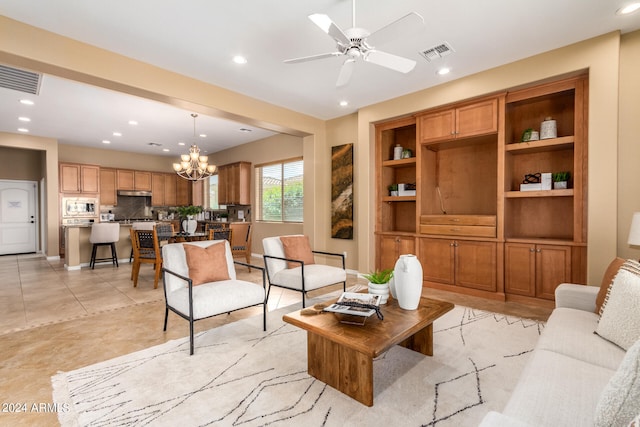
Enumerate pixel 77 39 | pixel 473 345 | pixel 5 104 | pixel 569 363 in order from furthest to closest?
pixel 5 104, pixel 77 39, pixel 473 345, pixel 569 363

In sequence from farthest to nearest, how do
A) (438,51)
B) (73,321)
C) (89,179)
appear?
(89,179) → (438,51) → (73,321)

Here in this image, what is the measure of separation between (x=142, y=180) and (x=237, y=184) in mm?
3464

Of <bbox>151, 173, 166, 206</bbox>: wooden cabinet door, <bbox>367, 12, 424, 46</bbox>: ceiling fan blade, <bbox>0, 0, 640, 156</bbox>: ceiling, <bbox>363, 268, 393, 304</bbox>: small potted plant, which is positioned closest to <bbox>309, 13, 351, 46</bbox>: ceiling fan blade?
<bbox>367, 12, 424, 46</bbox>: ceiling fan blade

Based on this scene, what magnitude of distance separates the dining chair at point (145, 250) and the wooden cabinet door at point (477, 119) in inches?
186

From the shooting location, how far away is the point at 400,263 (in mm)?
2426

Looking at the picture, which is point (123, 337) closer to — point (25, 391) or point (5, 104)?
point (25, 391)

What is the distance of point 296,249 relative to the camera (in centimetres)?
390

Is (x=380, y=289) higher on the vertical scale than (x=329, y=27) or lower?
lower

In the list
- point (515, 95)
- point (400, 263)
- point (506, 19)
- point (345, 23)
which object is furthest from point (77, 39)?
point (515, 95)

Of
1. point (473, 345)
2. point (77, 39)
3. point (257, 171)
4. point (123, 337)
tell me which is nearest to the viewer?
point (473, 345)

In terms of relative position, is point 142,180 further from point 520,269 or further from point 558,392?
point 558,392

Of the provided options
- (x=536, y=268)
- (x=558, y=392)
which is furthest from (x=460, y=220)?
(x=558, y=392)

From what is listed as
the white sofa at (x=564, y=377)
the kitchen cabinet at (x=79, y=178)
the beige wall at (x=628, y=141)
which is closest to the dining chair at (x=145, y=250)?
the white sofa at (x=564, y=377)

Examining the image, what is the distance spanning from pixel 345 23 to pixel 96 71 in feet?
8.70
